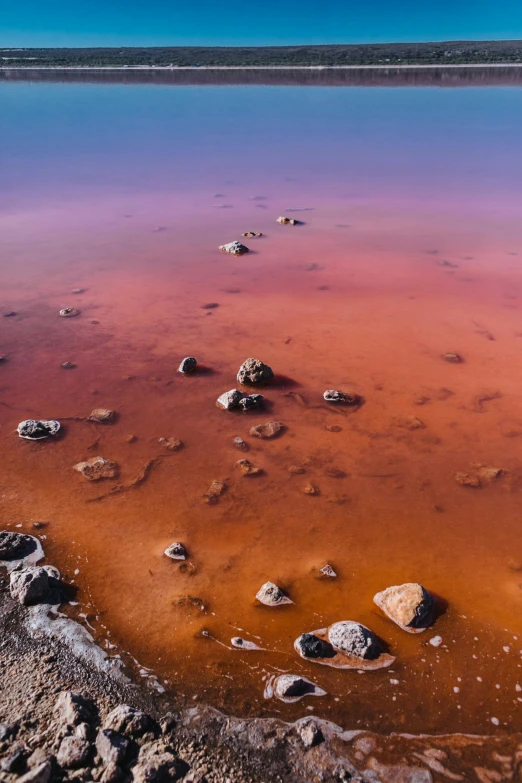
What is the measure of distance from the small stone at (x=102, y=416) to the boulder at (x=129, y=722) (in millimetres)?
2376

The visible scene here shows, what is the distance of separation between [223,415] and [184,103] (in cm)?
2687

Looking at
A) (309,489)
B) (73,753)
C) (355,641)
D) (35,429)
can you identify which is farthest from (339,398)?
(73,753)

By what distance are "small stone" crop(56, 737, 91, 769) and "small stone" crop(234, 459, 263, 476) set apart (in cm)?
191

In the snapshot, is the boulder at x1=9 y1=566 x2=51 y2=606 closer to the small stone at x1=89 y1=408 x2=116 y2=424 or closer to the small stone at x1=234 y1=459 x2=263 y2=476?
the small stone at x1=234 y1=459 x2=263 y2=476

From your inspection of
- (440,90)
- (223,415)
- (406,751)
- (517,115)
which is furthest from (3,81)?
(406,751)

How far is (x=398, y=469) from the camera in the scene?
3.78 metres

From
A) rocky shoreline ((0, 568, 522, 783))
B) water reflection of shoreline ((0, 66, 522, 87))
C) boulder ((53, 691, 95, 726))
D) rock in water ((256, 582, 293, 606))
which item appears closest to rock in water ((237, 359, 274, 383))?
rock in water ((256, 582, 293, 606))

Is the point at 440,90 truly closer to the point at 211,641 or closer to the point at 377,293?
the point at 377,293

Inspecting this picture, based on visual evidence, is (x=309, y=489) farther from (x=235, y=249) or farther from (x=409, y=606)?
(x=235, y=249)

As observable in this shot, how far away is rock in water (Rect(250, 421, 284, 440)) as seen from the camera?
13.5 feet

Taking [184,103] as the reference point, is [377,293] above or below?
below

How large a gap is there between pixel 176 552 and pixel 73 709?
1.01 metres

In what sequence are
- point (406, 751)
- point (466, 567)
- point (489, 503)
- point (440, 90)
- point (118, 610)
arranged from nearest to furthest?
point (406, 751) < point (118, 610) < point (466, 567) < point (489, 503) < point (440, 90)

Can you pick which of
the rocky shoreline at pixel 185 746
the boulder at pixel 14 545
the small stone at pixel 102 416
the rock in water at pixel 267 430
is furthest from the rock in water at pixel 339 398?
the rocky shoreline at pixel 185 746
